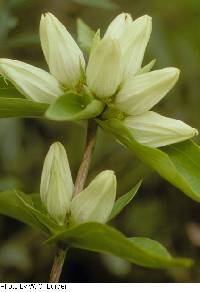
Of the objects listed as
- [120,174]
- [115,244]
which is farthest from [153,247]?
[120,174]

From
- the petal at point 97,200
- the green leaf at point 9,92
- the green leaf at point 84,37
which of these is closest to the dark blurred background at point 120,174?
the green leaf at point 84,37

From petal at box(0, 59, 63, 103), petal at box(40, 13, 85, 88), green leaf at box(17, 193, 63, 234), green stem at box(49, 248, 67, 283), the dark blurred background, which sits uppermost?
petal at box(40, 13, 85, 88)

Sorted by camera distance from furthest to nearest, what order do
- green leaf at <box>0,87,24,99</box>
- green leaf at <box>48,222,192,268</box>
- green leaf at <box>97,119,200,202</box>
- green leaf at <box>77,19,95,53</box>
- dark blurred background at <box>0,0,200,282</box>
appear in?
1. dark blurred background at <box>0,0,200,282</box>
2. green leaf at <box>77,19,95,53</box>
3. green leaf at <box>0,87,24,99</box>
4. green leaf at <box>97,119,200,202</box>
5. green leaf at <box>48,222,192,268</box>

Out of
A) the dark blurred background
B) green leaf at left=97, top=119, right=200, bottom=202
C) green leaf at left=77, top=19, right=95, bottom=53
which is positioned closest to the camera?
green leaf at left=97, top=119, right=200, bottom=202

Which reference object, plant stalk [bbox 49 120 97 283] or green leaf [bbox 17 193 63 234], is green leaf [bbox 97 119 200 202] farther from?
green leaf [bbox 17 193 63 234]

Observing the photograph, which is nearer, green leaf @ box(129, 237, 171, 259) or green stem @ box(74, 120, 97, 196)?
green leaf @ box(129, 237, 171, 259)

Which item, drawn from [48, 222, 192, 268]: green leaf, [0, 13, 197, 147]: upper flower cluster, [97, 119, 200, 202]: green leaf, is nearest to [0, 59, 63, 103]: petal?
[0, 13, 197, 147]: upper flower cluster
